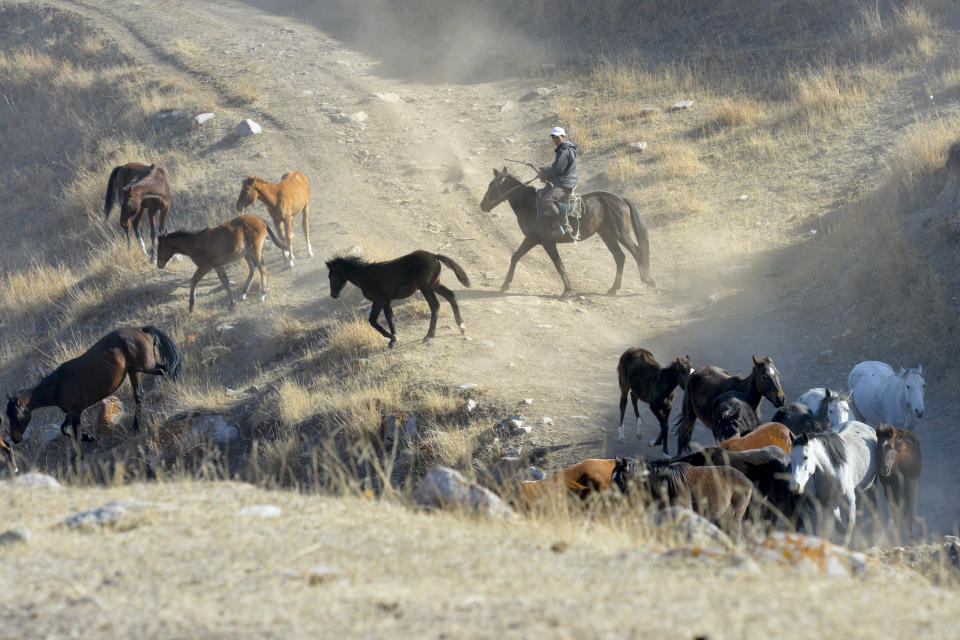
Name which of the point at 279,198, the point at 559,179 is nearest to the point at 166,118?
the point at 279,198

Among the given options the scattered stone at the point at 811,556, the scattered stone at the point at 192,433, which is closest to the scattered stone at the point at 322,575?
the scattered stone at the point at 811,556

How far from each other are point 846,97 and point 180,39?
18548 millimetres

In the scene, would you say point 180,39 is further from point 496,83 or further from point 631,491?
point 631,491

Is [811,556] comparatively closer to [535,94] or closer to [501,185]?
[501,185]

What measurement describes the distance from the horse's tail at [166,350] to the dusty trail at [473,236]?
2.28m

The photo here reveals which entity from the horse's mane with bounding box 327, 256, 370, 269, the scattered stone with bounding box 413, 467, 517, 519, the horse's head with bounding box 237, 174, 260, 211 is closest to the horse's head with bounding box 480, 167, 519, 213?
the horse's mane with bounding box 327, 256, 370, 269

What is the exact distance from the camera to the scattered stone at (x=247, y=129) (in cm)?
2075

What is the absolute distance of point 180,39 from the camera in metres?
27.0

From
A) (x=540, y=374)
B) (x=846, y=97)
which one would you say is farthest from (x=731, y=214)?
(x=540, y=374)

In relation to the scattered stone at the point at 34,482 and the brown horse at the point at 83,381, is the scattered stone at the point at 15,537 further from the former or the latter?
the brown horse at the point at 83,381

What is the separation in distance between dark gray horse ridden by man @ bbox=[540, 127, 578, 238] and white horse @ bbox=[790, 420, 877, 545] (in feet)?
20.3

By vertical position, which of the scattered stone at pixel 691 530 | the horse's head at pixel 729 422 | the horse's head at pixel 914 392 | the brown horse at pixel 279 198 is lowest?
the horse's head at pixel 729 422

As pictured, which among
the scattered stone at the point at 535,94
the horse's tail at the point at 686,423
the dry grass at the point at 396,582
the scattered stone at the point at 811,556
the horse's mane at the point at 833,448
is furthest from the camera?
the scattered stone at the point at 535,94

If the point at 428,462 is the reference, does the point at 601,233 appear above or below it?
above
